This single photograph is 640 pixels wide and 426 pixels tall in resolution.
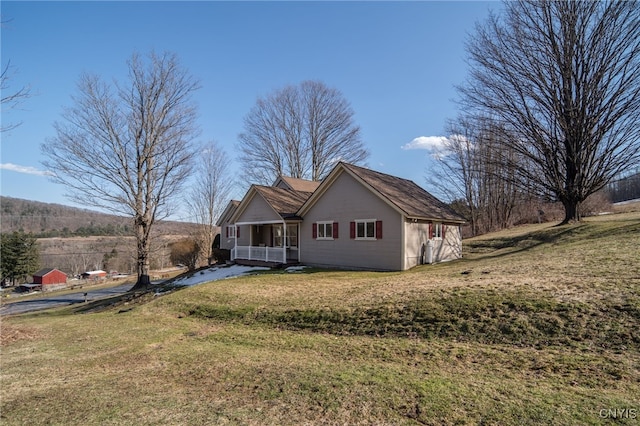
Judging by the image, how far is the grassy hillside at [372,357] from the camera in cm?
462

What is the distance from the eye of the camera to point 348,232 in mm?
19453

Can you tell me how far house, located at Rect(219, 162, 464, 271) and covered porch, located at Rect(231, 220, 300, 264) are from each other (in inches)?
2.7

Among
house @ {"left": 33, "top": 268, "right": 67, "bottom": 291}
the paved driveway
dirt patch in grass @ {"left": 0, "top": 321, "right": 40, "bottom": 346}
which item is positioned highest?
dirt patch in grass @ {"left": 0, "top": 321, "right": 40, "bottom": 346}

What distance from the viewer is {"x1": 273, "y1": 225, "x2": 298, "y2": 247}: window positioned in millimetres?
23953

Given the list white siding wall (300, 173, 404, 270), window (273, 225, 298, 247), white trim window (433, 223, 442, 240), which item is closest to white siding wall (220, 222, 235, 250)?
window (273, 225, 298, 247)

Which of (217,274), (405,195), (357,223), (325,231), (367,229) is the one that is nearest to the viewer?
(367,229)

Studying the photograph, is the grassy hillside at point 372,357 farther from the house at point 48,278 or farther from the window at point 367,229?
the house at point 48,278

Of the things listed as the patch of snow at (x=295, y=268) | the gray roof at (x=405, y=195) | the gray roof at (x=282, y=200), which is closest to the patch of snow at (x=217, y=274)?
the patch of snow at (x=295, y=268)

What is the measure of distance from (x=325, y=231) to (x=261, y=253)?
539 cm

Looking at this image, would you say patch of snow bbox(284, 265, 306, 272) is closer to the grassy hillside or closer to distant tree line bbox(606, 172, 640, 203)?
the grassy hillside

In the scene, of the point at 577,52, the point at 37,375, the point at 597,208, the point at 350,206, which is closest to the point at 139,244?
the point at 350,206

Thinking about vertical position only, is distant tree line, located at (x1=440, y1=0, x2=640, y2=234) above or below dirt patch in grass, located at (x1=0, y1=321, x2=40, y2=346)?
above

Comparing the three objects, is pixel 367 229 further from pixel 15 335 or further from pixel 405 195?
pixel 15 335

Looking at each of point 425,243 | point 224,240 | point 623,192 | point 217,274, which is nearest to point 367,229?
point 425,243
